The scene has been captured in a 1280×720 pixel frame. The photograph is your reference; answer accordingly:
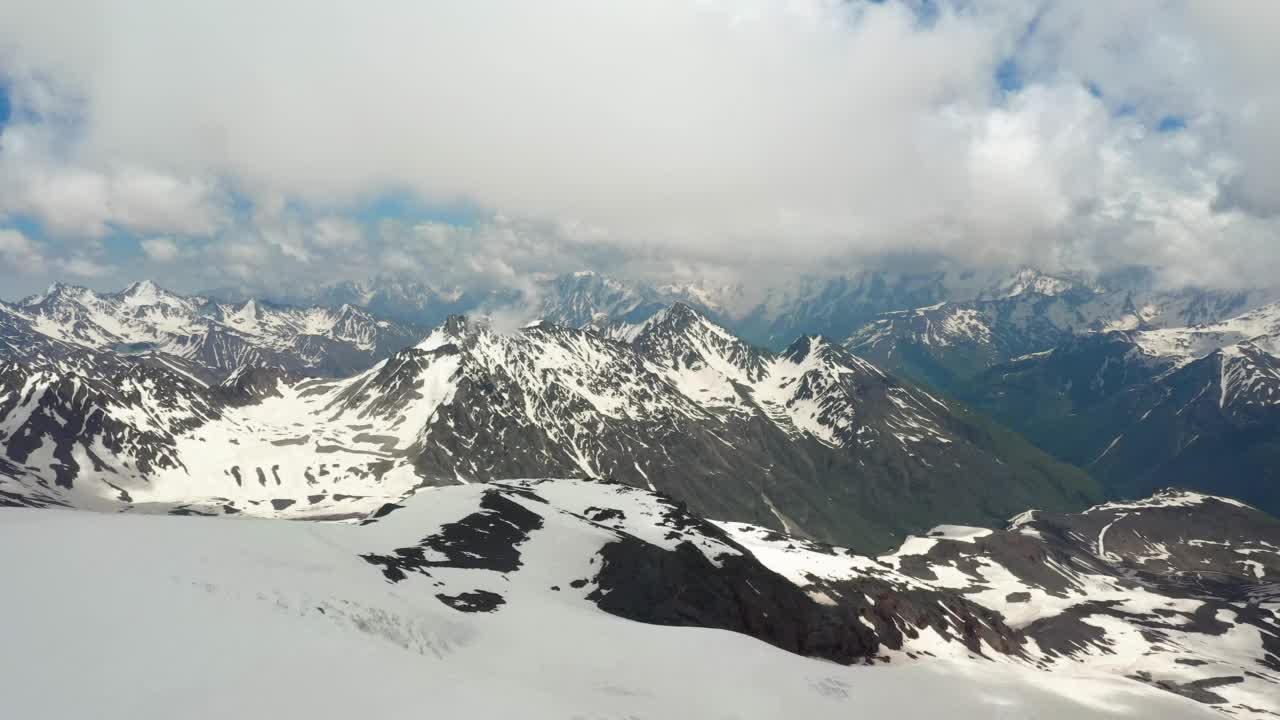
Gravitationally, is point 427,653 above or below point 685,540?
above

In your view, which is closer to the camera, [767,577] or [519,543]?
[519,543]

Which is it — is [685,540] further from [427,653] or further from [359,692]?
[359,692]

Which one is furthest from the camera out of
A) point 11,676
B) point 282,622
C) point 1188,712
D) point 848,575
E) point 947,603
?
point 848,575

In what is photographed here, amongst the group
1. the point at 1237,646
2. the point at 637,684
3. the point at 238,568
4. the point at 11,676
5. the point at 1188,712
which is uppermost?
the point at 11,676

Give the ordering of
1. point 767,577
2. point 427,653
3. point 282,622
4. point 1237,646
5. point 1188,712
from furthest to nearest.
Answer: point 1237,646 → point 767,577 → point 1188,712 → point 427,653 → point 282,622

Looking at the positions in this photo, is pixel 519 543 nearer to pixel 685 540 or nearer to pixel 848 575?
pixel 685 540

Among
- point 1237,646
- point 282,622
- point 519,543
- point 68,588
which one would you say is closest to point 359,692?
point 282,622

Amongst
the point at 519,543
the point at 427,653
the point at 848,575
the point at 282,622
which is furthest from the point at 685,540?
the point at 282,622
